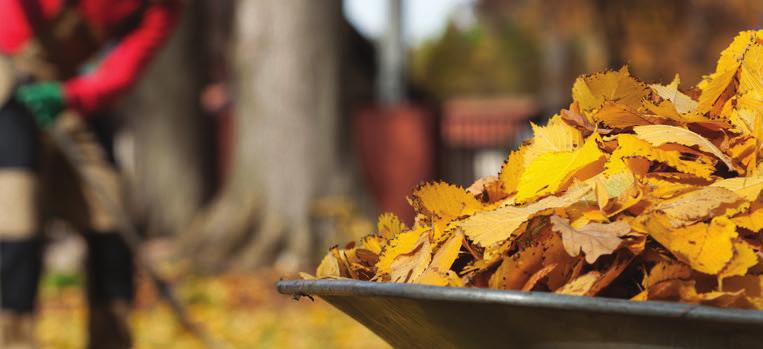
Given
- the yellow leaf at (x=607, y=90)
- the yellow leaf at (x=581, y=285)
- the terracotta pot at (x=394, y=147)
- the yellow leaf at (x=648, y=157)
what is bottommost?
the terracotta pot at (x=394, y=147)

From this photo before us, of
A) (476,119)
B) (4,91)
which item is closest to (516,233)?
(4,91)

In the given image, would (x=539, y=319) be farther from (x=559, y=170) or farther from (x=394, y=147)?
(x=394, y=147)

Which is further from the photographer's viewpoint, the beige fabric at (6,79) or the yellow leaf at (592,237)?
the beige fabric at (6,79)

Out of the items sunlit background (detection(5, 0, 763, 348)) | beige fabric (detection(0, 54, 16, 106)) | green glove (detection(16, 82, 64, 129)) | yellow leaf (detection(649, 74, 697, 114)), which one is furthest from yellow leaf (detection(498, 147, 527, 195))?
Answer: beige fabric (detection(0, 54, 16, 106))

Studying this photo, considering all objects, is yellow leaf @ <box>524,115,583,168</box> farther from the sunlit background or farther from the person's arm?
the person's arm

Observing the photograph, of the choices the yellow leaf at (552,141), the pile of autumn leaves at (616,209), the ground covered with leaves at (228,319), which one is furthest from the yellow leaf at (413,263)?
the ground covered with leaves at (228,319)

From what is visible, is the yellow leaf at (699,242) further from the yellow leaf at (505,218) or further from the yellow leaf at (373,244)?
the yellow leaf at (373,244)

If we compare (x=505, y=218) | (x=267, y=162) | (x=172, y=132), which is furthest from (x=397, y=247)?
(x=172, y=132)
